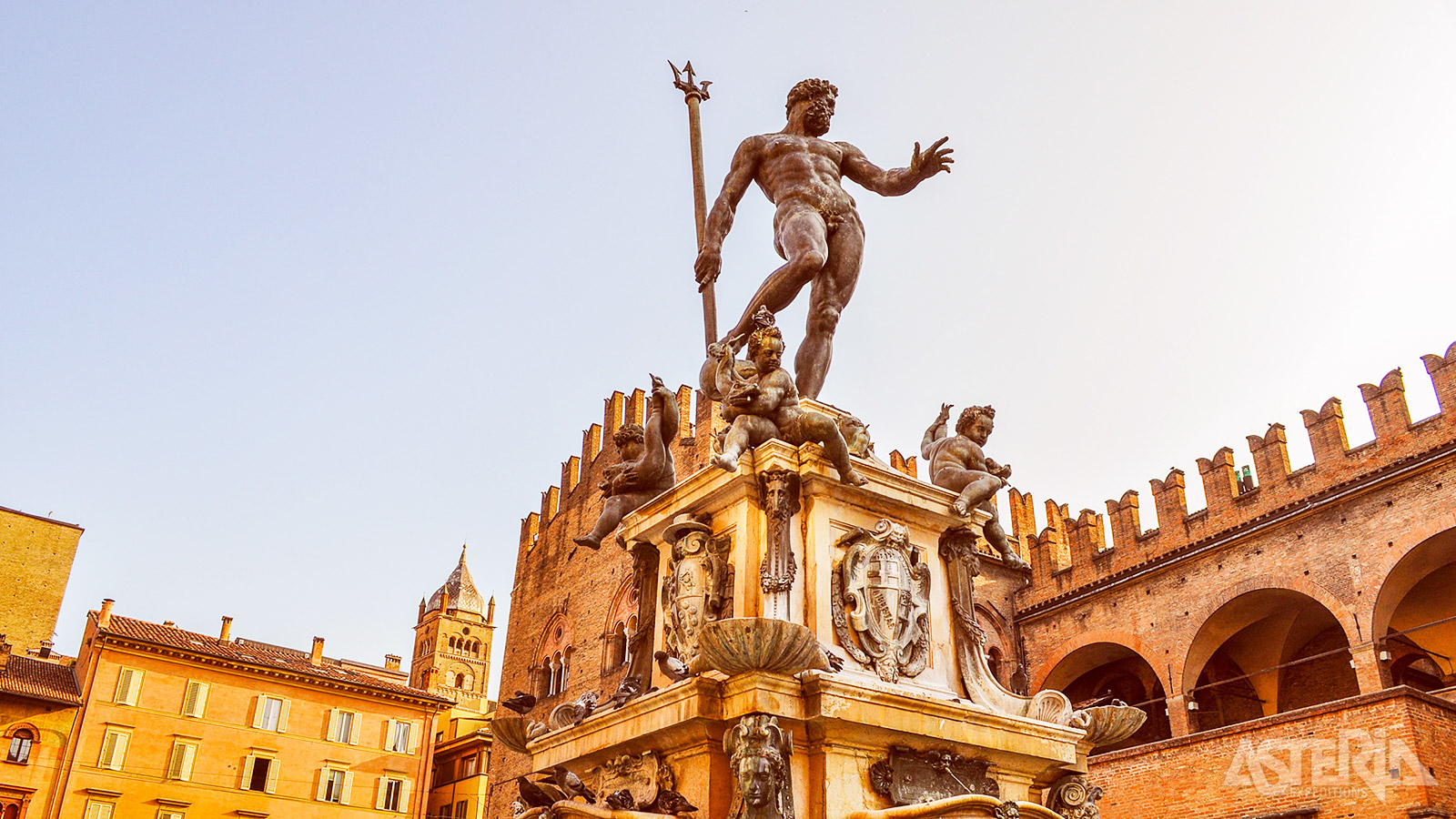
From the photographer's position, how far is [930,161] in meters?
5.87

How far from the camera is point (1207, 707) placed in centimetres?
2358

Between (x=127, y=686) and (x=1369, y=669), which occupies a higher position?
(x=127, y=686)

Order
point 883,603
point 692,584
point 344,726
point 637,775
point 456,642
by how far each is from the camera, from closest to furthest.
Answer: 1. point 637,775
2. point 883,603
3. point 692,584
4. point 344,726
5. point 456,642

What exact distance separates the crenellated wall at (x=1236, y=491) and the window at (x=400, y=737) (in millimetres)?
19903

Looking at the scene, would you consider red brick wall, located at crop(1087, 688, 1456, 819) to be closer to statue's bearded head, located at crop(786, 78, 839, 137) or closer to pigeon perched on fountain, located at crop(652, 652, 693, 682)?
statue's bearded head, located at crop(786, 78, 839, 137)

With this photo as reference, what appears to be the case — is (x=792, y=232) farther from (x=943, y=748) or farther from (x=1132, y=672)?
(x=1132, y=672)

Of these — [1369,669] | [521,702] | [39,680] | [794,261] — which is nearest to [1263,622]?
[1369,669]

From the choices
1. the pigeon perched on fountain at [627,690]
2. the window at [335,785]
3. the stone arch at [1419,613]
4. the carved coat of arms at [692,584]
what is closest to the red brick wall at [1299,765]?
the stone arch at [1419,613]

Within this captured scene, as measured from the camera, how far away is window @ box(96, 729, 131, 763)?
29.4 meters

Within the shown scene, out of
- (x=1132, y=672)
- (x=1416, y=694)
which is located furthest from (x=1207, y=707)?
(x=1416, y=694)

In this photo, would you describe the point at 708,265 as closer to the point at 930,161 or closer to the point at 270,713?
the point at 930,161

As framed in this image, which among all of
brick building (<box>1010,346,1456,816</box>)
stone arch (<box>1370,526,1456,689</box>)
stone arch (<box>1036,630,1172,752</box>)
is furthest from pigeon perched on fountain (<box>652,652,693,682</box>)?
stone arch (<box>1036,630,1172,752</box>)

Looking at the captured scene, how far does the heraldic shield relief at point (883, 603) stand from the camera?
4.50 m

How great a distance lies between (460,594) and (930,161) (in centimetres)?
8317
